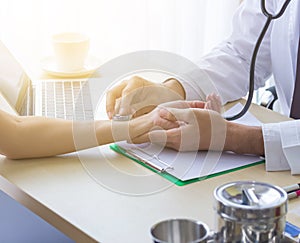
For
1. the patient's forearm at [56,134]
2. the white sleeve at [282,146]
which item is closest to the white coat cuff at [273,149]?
the white sleeve at [282,146]

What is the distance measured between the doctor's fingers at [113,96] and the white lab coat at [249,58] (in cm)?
16

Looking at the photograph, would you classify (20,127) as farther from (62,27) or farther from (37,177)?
(62,27)

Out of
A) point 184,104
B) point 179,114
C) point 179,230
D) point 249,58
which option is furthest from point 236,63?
point 179,230

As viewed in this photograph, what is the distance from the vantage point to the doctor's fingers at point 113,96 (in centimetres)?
137

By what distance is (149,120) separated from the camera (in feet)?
4.12

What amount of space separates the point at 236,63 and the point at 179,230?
1025 mm

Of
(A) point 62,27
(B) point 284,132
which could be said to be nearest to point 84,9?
(A) point 62,27

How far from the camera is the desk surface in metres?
0.96

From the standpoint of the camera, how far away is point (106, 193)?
1062mm

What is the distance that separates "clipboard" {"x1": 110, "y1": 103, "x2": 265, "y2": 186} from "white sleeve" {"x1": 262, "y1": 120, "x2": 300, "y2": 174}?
0.03m

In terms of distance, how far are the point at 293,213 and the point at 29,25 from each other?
127 centimetres

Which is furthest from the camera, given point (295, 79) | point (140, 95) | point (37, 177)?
point (295, 79)

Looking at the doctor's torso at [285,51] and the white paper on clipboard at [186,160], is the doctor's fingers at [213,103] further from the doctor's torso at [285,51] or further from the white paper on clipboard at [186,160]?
the doctor's torso at [285,51]

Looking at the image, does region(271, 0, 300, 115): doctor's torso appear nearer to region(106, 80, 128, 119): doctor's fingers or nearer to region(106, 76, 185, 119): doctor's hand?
region(106, 76, 185, 119): doctor's hand
